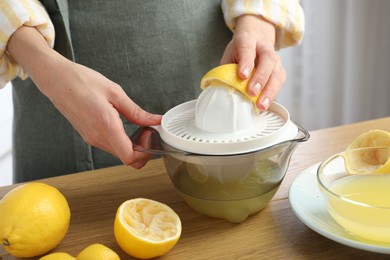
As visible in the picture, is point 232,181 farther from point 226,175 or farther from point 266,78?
point 266,78

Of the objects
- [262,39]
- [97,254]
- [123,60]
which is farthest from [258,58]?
[97,254]

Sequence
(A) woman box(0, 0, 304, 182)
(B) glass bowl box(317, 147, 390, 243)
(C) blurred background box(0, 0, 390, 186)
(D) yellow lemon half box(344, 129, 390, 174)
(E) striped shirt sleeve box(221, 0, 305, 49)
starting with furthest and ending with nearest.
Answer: (C) blurred background box(0, 0, 390, 186), (E) striped shirt sleeve box(221, 0, 305, 49), (A) woman box(0, 0, 304, 182), (D) yellow lemon half box(344, 129, 390, 174), (B) glass bowl box(317, 147, 390, 243)

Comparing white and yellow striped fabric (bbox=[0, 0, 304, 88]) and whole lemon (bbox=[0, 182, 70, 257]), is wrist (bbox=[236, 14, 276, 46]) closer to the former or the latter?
white and yellow striped fabric (bbox=[0, 0, 304, 88])

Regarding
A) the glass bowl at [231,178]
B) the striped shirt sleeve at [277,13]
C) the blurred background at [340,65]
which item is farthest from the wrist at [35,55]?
the blurred background at [340,65]

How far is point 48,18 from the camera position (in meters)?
0.89

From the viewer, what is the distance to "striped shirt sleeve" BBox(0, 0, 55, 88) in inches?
32.7

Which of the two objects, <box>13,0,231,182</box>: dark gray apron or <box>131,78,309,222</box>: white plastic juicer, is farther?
<box>13,0,231,182</box>: dark gray apron

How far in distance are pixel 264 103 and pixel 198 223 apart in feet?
0.59

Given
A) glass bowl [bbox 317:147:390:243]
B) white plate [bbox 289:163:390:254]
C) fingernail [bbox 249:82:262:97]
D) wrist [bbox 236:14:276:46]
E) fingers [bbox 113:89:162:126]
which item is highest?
wrist [bbox 236:14:276:46]

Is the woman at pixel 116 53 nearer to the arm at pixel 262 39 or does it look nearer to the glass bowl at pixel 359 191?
the arm at pixel 262 39

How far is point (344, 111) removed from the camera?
85.4 inches

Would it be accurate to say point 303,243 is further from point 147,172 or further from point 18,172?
point 18,172

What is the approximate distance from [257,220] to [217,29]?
1.51 ft

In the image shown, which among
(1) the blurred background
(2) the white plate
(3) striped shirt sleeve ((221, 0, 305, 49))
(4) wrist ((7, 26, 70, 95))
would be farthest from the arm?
(1) the blurred background
